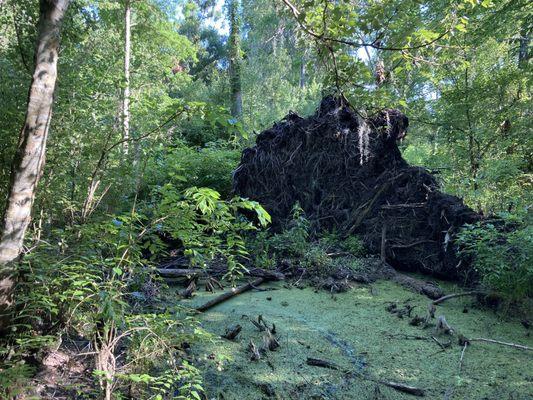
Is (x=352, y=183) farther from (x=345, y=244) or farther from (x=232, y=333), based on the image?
(x=232, y=333)

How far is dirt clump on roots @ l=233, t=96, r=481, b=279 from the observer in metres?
5.79

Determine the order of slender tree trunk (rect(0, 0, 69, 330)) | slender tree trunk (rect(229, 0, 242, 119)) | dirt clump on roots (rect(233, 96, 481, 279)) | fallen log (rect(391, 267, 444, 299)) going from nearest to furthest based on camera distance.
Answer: slender tree trunk (rect(0, 0, 69, 330)) → fallen log (rect(391, 267, 444, 299)) → dirt clump on roots (rect(233, 96, 481, 279)) → slender tree trunk (rect(229, 0, 242, 119))

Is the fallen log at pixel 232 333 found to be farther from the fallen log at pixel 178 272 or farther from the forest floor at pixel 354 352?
the fallen log at pixel 178 272

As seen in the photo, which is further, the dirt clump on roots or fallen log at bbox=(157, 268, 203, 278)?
the dirt clump on roots

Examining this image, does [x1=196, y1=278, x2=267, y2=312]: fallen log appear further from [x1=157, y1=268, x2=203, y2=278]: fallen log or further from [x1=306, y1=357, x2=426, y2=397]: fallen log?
[x1=306, y1=357, x2=426, y2=397]: fallen log

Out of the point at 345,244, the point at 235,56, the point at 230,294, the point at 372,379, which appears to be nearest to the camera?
the point at 372,379

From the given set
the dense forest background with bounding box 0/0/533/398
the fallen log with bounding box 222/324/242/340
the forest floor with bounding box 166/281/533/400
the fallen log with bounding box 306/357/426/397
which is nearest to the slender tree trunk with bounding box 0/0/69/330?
the dense forest background with bounding box 0/0/533/398

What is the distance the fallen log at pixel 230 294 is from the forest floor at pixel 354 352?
58mm

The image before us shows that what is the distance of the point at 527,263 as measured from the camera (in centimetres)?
364

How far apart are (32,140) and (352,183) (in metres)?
5.16

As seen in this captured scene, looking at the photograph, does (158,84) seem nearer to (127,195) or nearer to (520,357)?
(127,195)

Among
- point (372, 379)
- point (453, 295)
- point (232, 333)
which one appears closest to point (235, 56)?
point (453, 295)

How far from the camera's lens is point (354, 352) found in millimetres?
3205

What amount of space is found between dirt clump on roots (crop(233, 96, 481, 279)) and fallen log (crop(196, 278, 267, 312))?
1.84 m
